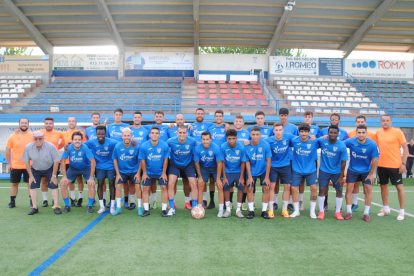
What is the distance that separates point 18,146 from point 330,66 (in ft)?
70.1

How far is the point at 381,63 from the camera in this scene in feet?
75.0

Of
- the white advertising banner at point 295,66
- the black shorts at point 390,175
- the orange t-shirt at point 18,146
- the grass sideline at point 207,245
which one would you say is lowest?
the grass sideline at point 207,245

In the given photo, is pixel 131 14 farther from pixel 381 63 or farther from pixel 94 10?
pixel 381 63

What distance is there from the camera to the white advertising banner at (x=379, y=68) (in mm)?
22797

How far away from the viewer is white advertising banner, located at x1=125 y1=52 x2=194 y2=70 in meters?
22.2

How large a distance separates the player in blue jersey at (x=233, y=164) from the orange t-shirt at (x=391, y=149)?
2825 mm

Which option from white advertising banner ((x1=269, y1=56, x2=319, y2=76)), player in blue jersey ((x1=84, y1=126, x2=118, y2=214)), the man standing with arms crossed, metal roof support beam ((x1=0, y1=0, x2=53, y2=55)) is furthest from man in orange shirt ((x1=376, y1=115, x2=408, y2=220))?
metal roof support beam ((x1=0, y1=0, x2=53, y2=55))

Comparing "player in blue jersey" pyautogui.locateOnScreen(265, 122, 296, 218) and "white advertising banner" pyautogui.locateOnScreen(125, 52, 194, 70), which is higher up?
"white advertising banner" pyautogui.locateOnScreen(125, 52, 194, 70)

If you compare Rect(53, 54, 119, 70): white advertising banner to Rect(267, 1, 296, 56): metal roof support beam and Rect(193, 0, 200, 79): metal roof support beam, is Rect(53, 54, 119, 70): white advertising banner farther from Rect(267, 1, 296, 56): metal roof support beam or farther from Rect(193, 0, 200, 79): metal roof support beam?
Rect(267, 1, 296, 56): metal roof support beam

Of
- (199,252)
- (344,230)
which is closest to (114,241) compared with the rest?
(199,252)

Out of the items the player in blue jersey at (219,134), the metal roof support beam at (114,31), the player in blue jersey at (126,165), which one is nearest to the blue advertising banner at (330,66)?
the metal roof support beam at (114,31)

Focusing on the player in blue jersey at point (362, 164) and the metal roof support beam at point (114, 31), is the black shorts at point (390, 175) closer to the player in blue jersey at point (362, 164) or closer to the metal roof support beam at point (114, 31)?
the player in blue jersey at point (362, 164)

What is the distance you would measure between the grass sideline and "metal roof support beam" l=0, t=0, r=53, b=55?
16411 mm

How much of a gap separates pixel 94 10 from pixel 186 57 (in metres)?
6.83
